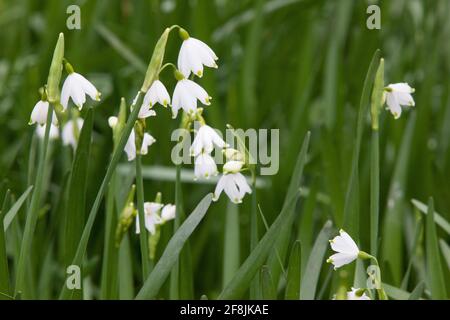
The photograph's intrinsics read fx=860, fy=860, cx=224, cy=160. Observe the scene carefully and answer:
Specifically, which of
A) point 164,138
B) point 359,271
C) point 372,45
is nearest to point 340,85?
point 372,45

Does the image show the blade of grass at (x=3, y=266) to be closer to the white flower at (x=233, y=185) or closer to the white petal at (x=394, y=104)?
the white flower at (x=233, y=185)

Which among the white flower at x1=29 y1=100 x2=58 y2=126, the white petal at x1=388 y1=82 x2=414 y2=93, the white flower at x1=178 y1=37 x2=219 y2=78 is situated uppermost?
the white flower at x1=178 y1=37 x2=219 y2=78

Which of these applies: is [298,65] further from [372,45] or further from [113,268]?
[113,268]

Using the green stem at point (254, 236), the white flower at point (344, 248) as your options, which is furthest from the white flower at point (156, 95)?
the white flower at point (344, 248)

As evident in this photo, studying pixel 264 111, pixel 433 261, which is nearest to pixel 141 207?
pixel 433 261

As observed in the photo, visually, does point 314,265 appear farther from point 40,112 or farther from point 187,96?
point 40,112

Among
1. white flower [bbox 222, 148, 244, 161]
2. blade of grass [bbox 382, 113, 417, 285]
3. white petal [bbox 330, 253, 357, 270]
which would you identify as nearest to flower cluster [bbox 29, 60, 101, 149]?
white flower [bbox 222, 148, 244, 161]

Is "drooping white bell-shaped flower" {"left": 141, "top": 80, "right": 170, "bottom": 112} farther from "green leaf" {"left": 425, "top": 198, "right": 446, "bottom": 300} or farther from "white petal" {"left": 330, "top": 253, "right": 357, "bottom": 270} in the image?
"green leaf" {"left": 425, "top": 198, "right": 446, "bottom": 300}
